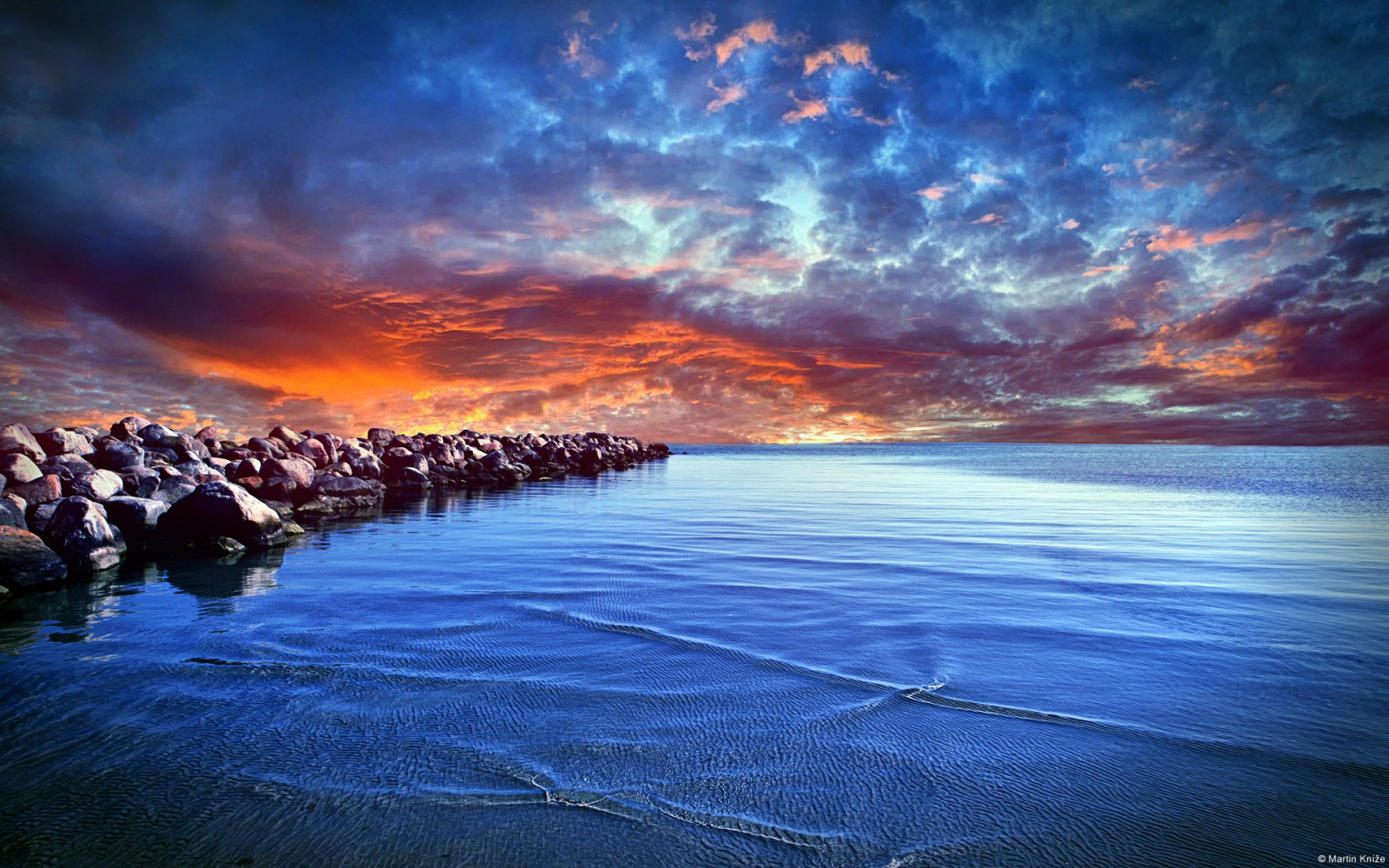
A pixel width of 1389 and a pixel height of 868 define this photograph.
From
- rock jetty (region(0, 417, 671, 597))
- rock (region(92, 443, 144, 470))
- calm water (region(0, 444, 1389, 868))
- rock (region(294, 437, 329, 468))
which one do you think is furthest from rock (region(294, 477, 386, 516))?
calm water (region(0, 444, 1389, 868))

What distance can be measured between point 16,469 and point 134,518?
8.54ft

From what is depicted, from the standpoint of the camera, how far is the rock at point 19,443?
45.3 ft

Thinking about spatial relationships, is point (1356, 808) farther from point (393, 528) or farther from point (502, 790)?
point (393, 528)

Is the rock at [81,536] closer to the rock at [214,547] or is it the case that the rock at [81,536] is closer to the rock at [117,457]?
the rock at [214,547]

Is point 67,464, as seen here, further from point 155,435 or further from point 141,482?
point 155,435

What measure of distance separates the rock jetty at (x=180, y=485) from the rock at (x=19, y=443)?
0.03m

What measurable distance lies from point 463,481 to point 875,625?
25747mm

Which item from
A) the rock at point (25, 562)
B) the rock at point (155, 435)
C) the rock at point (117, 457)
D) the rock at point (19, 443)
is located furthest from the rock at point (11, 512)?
the rock at point (155, 435)

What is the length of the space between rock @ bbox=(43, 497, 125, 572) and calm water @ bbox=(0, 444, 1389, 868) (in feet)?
1.85

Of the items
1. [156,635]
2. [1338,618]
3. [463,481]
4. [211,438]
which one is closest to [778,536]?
[1338,618]

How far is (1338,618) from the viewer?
667cm

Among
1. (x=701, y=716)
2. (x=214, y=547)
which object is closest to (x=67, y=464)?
(x=214, y=547)

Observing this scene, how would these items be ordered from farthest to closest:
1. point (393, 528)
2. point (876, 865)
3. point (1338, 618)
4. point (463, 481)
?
point (463, 481) → point (393, 528) → point (1338, 618) → point (876, 865)

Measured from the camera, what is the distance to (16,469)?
11531 mm
